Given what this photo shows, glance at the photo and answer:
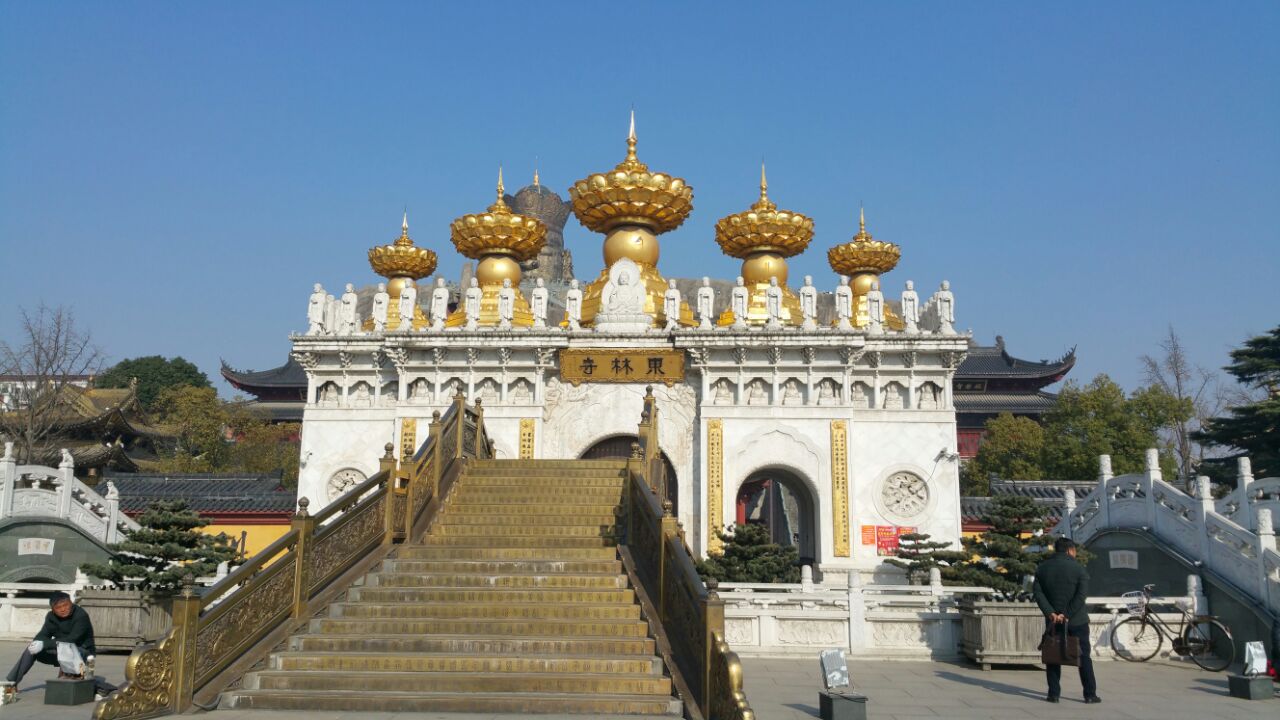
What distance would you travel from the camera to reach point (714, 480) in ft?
65.1

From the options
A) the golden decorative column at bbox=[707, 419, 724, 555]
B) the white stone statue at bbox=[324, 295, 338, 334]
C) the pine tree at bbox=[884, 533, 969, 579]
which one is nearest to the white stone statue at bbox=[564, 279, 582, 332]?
the golden decorative column at bbox=[707, 419, 724, 555]

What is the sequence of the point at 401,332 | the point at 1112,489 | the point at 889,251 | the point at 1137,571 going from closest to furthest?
the point at 1137,571 → the point at 1112,489 → the point at 401,332 → the point at 889,251

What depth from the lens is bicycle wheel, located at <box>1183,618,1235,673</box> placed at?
11.5 meters

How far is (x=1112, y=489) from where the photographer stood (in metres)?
15.6

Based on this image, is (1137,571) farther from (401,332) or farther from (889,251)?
(401,332)

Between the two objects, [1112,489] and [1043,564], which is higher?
[1112,489]

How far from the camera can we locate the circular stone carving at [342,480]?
69.0 feet

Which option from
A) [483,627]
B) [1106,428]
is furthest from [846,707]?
[1106,428]

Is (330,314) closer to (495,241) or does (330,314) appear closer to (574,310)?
(495,241)

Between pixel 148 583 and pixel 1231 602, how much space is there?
14.4 m

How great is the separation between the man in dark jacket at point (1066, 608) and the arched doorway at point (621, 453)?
12.0 meters

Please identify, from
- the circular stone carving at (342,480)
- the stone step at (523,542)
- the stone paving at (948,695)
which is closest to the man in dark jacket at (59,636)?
the stone paving at (948,695)

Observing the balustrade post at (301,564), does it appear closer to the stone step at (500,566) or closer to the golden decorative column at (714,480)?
the stone step at (500,566)

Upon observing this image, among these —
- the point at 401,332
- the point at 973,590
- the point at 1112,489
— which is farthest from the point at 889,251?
the point at 973,590
